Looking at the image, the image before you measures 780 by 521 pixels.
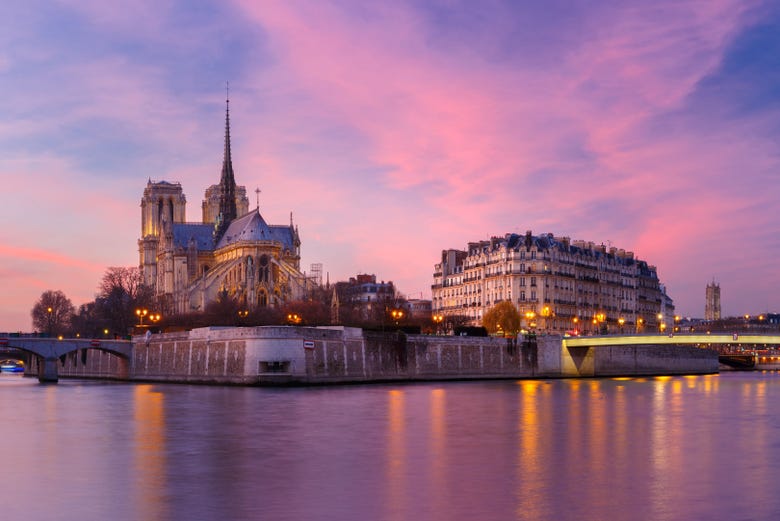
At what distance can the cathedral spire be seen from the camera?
137m

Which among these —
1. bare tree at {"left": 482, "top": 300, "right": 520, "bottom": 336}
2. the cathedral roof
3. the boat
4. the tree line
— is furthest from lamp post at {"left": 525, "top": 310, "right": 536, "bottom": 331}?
the boat

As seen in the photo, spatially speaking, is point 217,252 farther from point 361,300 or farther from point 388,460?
point 388,460

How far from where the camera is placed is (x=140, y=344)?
75.8 metres

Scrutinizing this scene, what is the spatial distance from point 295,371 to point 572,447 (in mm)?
32892

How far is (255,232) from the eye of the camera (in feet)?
396

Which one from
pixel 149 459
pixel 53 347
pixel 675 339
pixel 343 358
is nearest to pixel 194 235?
pixel 53 347

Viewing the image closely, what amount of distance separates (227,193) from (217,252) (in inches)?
545

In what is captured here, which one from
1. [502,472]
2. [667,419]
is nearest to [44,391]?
[667,419]

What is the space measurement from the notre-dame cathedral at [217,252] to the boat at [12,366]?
18.9 meters

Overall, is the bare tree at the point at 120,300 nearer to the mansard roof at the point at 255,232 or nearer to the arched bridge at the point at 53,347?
the mansard roof at the point at 255,232

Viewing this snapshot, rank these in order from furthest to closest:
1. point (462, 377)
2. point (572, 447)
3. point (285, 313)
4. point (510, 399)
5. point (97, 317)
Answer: point (97, 317) < point (285, 313) < point (462, 377) < point (510, 399) < point (572, 447)

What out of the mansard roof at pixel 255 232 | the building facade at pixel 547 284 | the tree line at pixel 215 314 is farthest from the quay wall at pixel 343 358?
the mansard roof at pixel 255 232

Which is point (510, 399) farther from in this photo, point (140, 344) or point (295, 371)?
point (140, 344)

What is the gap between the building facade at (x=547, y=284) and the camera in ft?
330
